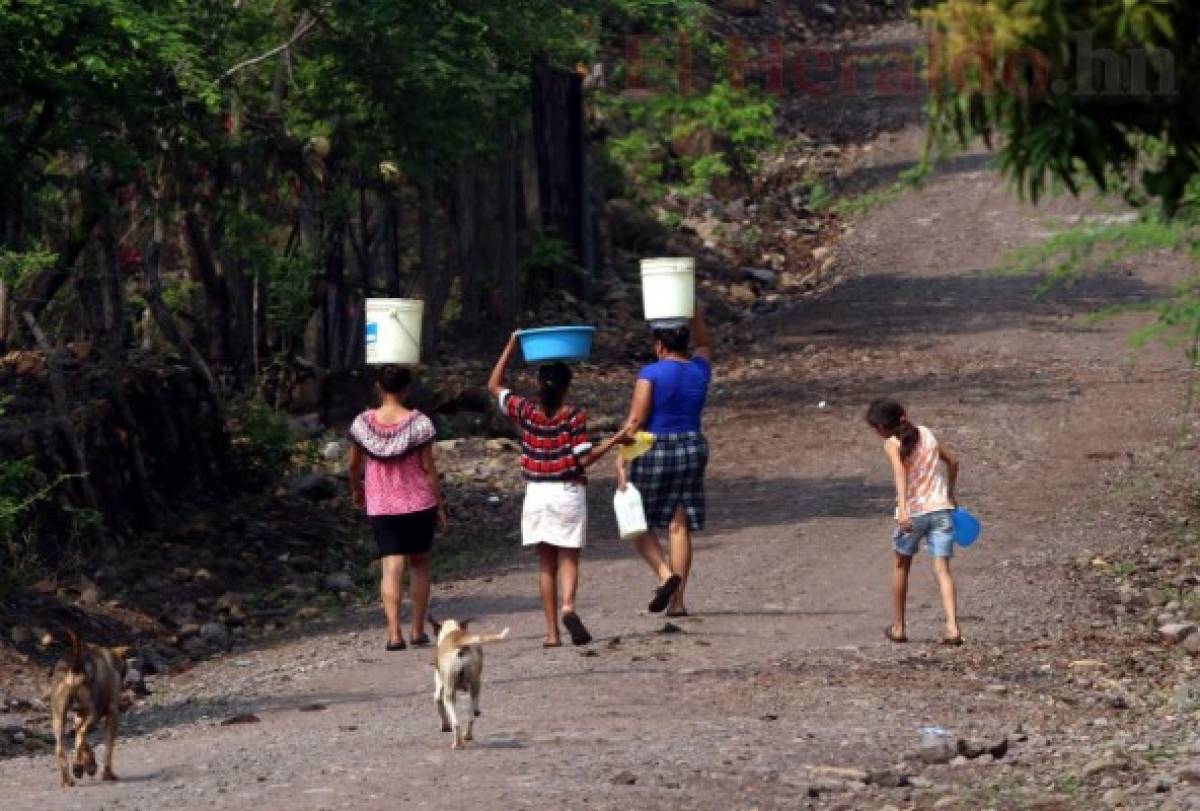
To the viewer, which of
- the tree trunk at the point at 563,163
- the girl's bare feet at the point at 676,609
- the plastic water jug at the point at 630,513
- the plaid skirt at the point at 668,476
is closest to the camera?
the plastic water jug at the point at 630,513

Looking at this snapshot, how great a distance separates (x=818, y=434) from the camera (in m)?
23.1

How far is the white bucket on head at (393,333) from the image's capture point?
563 inches

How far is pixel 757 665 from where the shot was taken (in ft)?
43.4

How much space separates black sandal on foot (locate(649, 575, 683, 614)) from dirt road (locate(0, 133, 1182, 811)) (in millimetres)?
213

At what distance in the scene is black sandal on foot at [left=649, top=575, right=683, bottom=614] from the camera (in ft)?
46.6

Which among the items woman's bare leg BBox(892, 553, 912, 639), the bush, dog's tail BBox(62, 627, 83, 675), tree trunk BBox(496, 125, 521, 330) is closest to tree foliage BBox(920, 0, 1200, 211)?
dog's tail BBox(62, 627, 83, 675)

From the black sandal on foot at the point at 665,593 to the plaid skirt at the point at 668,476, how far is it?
33 cm

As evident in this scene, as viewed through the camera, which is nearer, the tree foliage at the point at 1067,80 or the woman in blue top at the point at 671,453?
the tree foliage at the point at 1067,80

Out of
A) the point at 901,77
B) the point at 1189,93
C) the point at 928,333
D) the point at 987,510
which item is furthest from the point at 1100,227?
the point at 901,77

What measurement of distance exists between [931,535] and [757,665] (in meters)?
1.30

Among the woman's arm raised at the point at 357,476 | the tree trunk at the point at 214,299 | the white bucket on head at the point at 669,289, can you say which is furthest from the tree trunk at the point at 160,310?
the white bucket on head at the point at 669,289

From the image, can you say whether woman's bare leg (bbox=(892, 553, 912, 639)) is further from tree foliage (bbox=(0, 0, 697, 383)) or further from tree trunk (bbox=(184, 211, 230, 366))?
tree trunk (bbox=(184, 211, 230, 366))

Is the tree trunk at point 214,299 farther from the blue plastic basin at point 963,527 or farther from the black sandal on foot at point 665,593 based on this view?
the blue plastic basin at point 963,527

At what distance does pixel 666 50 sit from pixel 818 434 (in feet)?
48.4
